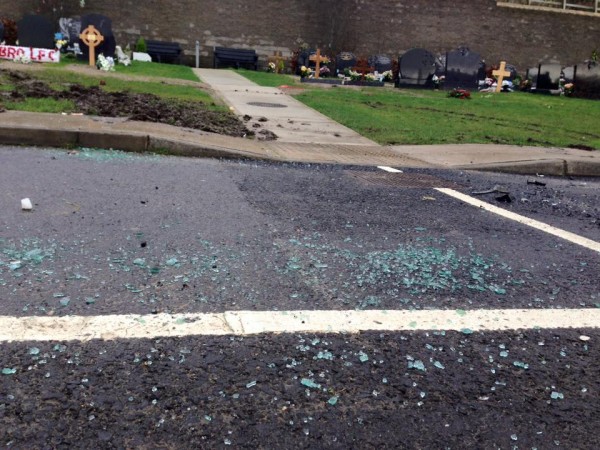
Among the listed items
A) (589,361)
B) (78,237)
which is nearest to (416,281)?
(589,361)

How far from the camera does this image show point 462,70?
23.1 meters

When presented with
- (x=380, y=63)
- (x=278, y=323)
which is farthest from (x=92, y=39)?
(x=278, y=323)

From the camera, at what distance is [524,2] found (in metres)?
31.5

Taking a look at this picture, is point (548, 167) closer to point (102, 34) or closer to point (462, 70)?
point (462, 70)

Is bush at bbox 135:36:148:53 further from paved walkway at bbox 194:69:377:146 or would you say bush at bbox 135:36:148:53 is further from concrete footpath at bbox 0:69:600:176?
concrete footpath at bbox 0:69:600:176

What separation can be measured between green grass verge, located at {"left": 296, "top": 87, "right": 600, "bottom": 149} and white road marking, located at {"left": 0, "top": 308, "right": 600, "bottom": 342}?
6894 mm

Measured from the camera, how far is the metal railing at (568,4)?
1237 inches

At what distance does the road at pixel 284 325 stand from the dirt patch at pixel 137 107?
13.1 feet

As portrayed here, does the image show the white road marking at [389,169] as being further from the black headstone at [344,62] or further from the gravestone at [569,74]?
the black headstone at [344,62]

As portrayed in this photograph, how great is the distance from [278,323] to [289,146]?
19.9 ft

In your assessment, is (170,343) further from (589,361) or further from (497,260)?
(497,260)

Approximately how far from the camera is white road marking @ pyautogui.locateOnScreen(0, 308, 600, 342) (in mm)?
2484

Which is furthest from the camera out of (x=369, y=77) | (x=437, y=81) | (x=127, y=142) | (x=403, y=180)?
(x=437, y=81)

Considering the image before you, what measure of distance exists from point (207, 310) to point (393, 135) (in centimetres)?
804
